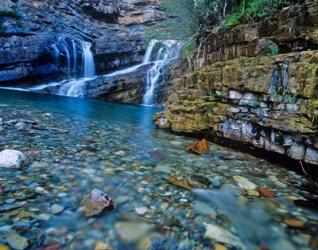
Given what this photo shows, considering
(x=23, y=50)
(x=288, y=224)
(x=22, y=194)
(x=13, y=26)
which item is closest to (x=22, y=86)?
(x=23, y=50)

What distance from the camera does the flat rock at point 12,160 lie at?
3.40 metres

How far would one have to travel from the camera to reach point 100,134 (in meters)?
6.09

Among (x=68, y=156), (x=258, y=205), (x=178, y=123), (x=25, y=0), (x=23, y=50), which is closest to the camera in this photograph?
(x=258, y=205)

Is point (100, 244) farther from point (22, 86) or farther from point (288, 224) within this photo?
point (22, 86)

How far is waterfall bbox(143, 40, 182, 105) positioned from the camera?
1986 cm

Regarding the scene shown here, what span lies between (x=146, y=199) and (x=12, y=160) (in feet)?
5.78

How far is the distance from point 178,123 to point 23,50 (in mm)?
16751

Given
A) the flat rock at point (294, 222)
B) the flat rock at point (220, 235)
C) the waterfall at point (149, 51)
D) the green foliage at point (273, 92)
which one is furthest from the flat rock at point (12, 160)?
the waterfall at point (149, 51)

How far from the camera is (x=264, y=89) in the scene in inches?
187

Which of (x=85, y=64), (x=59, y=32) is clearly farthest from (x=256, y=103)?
(x=59, y=32)

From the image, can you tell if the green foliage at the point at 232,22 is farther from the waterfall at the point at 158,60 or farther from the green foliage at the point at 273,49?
the waterfall at the point at 158,60

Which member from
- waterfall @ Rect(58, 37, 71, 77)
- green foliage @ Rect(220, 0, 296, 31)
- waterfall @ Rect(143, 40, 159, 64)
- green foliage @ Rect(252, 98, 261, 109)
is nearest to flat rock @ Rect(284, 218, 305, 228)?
green foliage @ Rect(252, 98, 261, 109)

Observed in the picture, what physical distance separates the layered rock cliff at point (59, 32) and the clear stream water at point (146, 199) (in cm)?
1666

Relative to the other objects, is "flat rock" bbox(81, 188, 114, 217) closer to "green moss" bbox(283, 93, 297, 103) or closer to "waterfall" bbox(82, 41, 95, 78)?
"green moss" bbox(283, 93, 297, 103)
